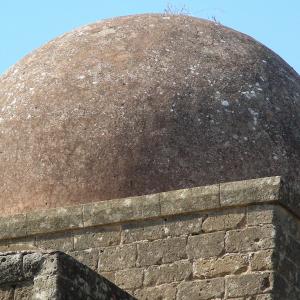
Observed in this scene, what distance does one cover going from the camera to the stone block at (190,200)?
8773 millimetres

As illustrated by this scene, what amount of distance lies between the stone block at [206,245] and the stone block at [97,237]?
18.7 inches

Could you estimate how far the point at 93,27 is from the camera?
10055 millimetres

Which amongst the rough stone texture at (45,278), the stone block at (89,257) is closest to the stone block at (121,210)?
the stone block at (89,257)

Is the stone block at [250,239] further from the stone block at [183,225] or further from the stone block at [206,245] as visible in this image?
the stone block at [183,225]

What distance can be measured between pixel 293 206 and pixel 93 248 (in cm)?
124

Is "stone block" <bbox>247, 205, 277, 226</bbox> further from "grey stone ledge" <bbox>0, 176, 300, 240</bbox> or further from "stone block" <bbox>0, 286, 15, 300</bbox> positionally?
"stone block" <bbox>0, 286, 15, 300</bbox>

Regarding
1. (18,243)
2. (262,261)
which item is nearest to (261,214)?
(262,261)

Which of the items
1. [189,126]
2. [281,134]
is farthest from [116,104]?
[281,134]

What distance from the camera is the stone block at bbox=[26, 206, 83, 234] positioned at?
9047mm

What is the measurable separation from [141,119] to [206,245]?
1.00 metres

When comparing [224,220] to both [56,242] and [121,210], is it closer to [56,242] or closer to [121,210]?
[121,210]

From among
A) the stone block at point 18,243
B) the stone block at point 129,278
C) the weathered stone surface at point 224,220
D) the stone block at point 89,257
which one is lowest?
the stone block at point 129,278

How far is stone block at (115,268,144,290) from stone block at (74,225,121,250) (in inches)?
7.8

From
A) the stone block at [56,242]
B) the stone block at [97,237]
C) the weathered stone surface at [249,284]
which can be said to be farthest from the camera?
the stone block at [56,242]
